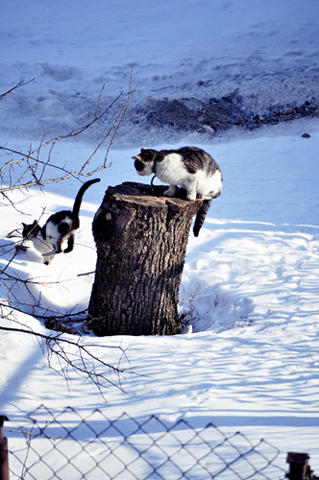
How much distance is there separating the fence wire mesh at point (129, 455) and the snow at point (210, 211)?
0.13m

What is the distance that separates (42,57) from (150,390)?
14240mm

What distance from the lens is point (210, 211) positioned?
7359mm

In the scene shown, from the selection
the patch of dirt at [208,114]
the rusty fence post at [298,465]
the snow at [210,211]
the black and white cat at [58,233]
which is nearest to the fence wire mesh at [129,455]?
the snow at [210,211]

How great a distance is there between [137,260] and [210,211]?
389 centimetres

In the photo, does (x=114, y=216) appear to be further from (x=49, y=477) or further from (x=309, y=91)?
(x=309, y=91)

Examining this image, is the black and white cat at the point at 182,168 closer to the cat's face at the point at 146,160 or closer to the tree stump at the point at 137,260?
the cat's face at the point at 146,160

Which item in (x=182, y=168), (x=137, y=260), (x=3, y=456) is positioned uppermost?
(x=182, y=168)

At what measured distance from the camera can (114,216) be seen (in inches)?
140

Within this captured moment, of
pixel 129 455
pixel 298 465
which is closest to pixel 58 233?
pixel 129 455

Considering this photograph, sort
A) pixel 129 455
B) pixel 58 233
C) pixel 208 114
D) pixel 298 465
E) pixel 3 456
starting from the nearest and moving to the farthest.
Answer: pixel 298 465, pixel 3 456, pixel 129 455, pixel 58 233, pixel 208 114

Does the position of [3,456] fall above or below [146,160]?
below

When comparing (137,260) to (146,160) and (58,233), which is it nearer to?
(146,160)

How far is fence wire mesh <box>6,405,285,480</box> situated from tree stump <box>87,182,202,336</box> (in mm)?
1355

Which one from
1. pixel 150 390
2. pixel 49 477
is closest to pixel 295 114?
pixel 150 390
